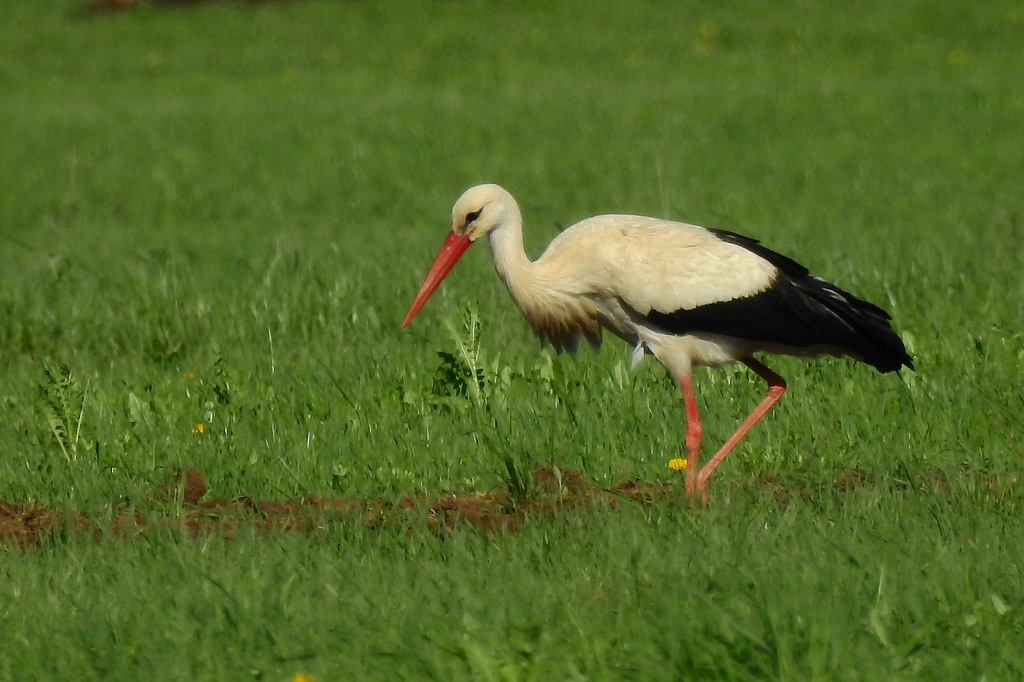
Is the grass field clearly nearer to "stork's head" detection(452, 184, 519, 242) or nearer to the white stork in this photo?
the white stork

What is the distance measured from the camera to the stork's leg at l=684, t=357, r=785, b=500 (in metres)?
5.25

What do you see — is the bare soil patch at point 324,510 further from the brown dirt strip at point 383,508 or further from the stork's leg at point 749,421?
the stork's leg at point 749,421

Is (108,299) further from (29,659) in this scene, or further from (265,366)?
(29,659)

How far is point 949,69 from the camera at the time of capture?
18344 millimetres

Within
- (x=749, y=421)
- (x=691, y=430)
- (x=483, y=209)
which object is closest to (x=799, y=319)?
(x=749, y=421)

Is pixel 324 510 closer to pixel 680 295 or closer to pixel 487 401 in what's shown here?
pixel 487 401

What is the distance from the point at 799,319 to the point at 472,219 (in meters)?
1.30

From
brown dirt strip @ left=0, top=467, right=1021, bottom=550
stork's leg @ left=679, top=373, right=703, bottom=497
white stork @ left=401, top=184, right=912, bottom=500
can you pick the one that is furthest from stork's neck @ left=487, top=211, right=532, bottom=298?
brown dirt strip @ left=0, top=467, right=1021, bottom=550

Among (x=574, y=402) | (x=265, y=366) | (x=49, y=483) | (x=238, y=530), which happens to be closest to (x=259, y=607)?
(x=238, y=530)

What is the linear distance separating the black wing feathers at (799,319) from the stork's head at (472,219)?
2.26ft

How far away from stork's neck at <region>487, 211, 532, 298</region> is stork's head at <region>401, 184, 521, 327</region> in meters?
0.02

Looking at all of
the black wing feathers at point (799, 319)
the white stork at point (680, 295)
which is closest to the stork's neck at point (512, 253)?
the white stork at point (680, 295)

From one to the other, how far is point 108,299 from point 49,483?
10.3 feet

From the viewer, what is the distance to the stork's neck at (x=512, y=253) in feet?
19.0
